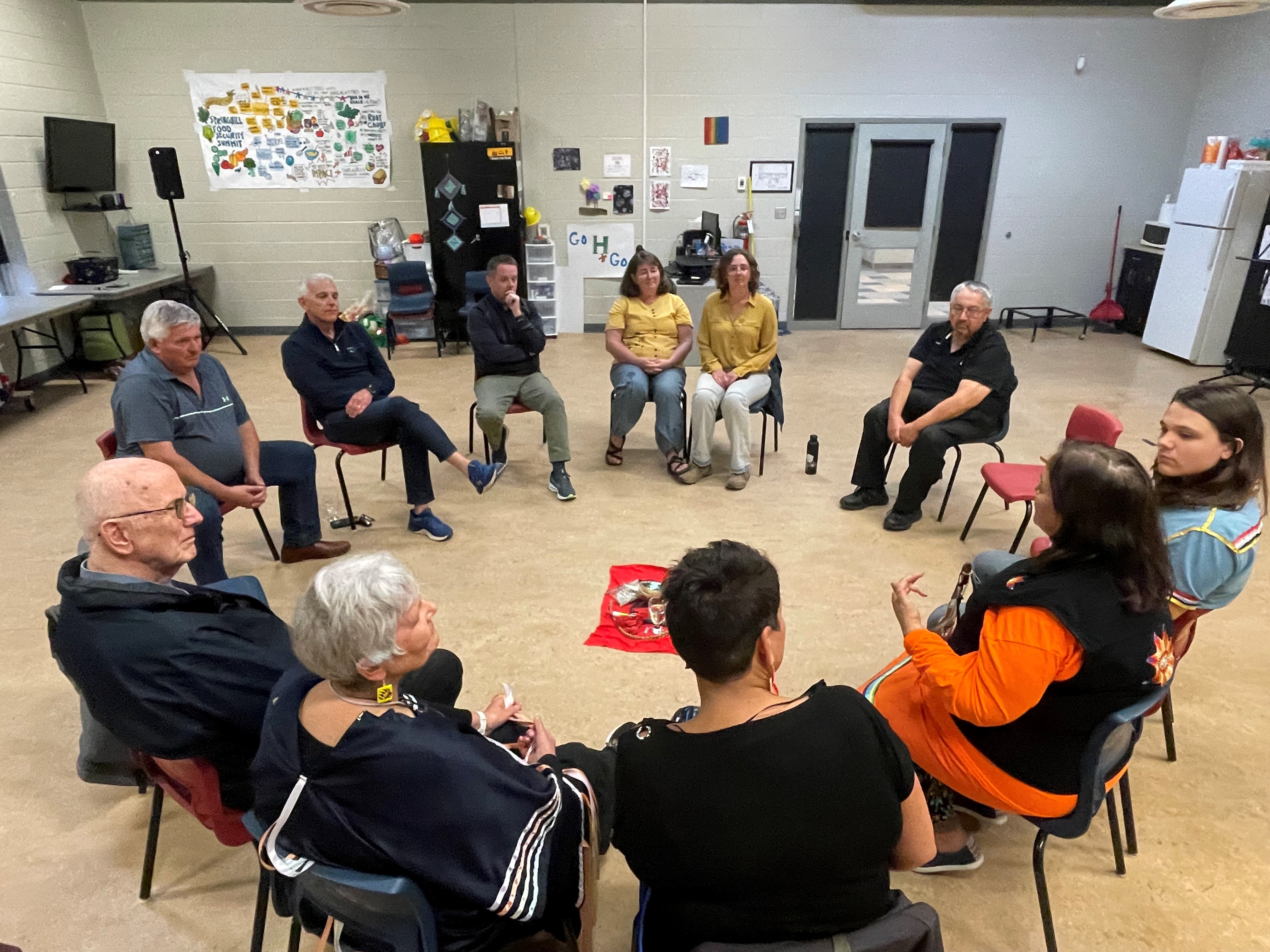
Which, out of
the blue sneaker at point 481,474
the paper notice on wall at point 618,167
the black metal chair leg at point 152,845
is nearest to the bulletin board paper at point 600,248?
the paper notice on wall at point 618,167

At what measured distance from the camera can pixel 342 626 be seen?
1.19 metres

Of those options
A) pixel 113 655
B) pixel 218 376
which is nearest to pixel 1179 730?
pixel 113 655

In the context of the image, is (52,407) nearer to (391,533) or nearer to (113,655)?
(391,533)

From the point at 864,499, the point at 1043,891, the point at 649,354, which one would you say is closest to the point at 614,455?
the point at 649,354

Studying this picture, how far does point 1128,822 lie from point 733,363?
2.67 metres

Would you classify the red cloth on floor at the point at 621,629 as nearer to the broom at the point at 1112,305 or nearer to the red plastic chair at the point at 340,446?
the red plastic chair at the point at 340,446

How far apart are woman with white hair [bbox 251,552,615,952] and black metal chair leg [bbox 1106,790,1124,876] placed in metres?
1.25

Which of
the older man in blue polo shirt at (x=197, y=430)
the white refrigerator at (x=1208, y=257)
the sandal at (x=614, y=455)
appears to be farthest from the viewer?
the white refrigerator at (x=1208, y=257)

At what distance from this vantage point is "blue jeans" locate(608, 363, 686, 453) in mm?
3982

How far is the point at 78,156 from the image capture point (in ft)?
18.9

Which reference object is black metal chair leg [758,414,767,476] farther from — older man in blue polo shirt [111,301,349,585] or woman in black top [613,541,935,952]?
woman in black top [613,541,935,952]

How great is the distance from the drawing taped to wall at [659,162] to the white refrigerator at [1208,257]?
3937mm

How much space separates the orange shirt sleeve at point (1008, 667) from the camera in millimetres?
1335

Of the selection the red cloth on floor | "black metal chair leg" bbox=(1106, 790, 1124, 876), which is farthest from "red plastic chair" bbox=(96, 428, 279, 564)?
"black metal chair leg" bbox=(1106, 790, 1124, 876)
